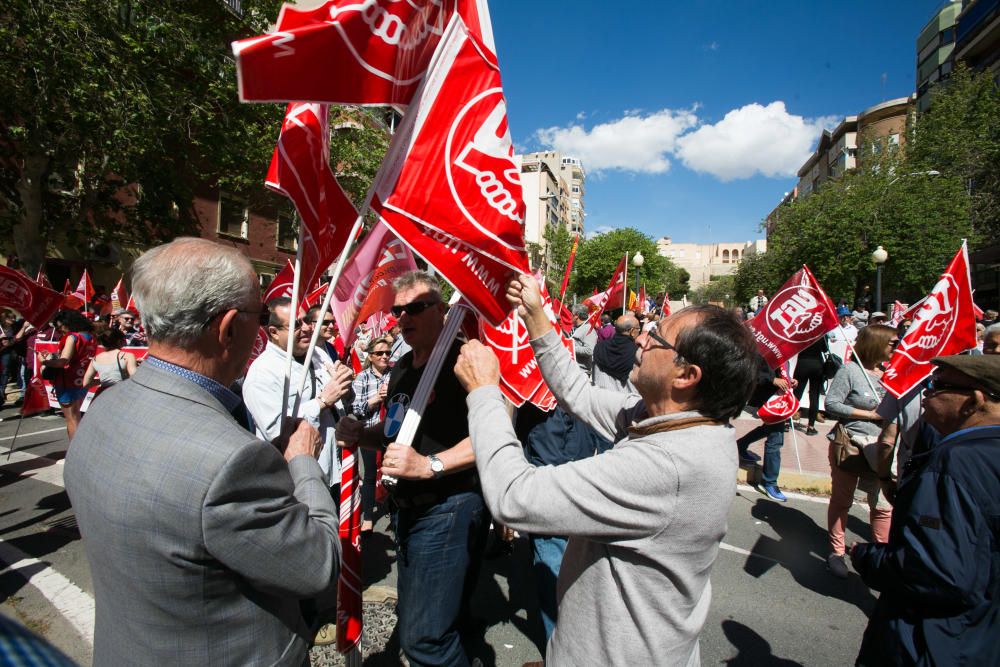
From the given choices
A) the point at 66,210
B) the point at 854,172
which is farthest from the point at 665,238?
the point at 66,210

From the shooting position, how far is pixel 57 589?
386 centimetres

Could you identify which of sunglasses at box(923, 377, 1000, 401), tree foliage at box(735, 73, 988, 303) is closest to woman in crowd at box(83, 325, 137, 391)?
sunglasses at box(923, 377, 1000, 401)

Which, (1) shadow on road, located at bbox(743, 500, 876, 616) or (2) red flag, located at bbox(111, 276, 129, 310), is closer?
(1) shadow on road, located at bbox(743, 500, 876, 616)

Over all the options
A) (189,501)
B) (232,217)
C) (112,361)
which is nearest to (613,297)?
(112,361)

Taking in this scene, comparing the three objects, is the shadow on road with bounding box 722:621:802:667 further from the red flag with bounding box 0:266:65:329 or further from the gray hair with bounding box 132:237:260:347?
the red flag with bounding box 0:266:65:329

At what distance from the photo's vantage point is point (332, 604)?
12.1 feet

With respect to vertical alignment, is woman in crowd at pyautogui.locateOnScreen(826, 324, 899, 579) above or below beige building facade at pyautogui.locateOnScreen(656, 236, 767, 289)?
below

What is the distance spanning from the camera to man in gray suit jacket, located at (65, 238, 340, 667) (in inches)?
50.2

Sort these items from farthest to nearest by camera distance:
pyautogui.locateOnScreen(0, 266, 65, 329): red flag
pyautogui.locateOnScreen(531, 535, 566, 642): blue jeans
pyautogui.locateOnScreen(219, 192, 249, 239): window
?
1. pyautogui.locateOnScreen(219, 192, 249, 239): window
2. pyautogui.locateOnScreen(0, 266, 65, 329): red flag
3. pyautogui.locateOnScreen(531, 535, 566, 642): blue jeans

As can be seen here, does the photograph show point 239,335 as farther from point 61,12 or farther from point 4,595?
point 61,12

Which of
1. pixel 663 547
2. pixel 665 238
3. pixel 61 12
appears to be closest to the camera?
pixel 663 547

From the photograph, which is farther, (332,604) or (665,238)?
(665,238)

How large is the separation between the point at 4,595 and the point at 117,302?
1060cm

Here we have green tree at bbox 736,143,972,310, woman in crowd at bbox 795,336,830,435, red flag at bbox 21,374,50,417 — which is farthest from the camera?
green tree at bbox 736,143,972,310
